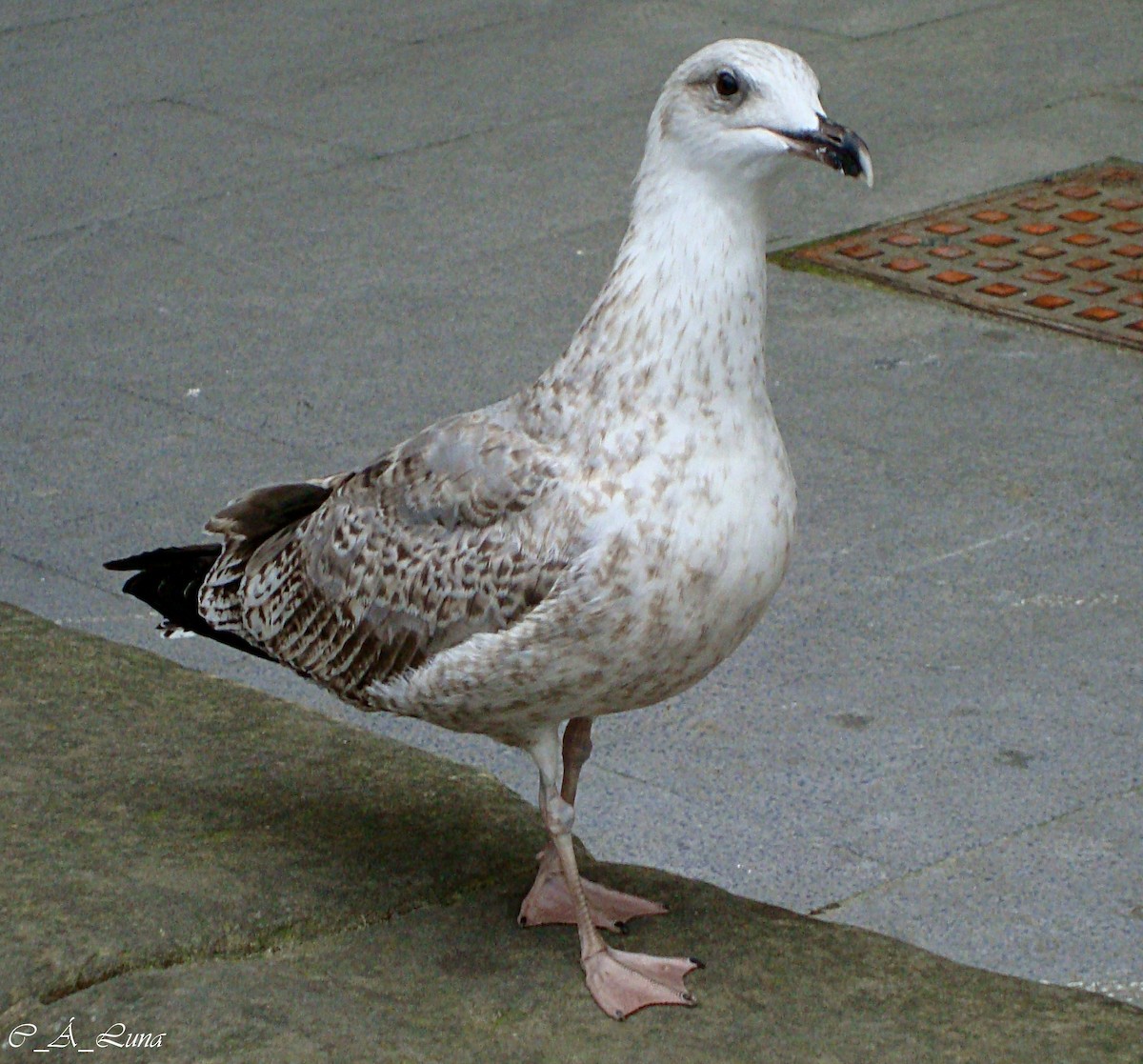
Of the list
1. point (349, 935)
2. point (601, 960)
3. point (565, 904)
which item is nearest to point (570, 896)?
point (565, 904)

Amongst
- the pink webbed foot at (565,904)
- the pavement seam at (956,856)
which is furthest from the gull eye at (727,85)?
the pavement seam at (956,856)

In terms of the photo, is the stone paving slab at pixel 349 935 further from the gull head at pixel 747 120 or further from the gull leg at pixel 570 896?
the gull head at pixel 747 120

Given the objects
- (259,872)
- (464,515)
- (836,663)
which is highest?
(464,515)

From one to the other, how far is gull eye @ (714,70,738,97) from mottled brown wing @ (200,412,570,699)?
0.64 m

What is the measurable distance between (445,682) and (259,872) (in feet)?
1.68

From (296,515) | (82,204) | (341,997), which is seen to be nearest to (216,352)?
(82,204)

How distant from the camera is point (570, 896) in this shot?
350cm

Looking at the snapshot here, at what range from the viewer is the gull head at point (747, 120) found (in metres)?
3.11

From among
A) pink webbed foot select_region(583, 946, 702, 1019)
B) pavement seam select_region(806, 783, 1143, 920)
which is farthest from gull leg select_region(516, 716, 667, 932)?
pavement seam select_region(806, 783, 1143, 920)

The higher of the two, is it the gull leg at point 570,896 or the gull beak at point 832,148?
the gull beak at point 832,148

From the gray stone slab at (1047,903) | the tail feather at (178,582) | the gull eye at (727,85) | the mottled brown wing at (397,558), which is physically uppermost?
the gull eye at (727,85)

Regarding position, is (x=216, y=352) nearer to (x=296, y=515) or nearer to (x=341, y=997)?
(x=296, y=515)

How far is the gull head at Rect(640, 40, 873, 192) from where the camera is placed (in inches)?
122

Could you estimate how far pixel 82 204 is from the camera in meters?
8.45
